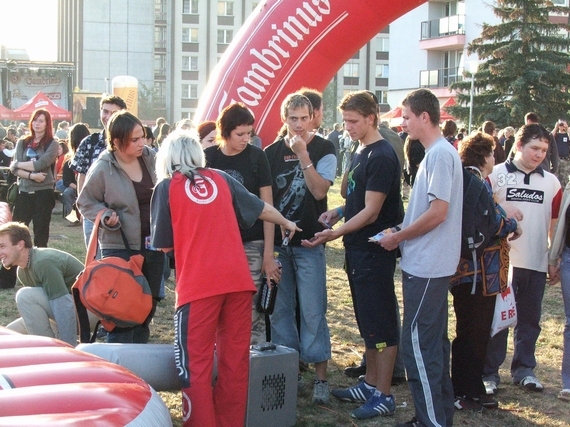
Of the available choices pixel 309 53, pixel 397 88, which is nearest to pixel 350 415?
pixel 309 53

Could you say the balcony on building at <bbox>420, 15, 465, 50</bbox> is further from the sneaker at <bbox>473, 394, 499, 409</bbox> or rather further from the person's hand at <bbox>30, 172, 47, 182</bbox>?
the sneaker at <bbox>473, 394, 499, 409</bbox>

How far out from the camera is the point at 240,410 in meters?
4.04

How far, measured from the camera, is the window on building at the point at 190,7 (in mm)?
70812

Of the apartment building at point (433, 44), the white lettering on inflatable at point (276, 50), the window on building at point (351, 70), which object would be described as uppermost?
the window on building at point (351, 70)

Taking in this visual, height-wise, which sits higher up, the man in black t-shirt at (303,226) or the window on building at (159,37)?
the window on building at (159,37)

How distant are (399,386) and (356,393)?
0.56m

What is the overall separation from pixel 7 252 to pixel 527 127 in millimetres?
3630

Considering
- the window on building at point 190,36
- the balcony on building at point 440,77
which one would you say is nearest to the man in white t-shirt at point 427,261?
the balcony on building at point 440,77

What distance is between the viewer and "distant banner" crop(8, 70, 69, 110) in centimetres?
3569

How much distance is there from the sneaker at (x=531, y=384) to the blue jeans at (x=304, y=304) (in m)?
1.41

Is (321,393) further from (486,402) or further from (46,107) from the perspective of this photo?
(46,107)

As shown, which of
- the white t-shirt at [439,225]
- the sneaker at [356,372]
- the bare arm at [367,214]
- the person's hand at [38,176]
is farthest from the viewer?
the person's hand at [38,176]

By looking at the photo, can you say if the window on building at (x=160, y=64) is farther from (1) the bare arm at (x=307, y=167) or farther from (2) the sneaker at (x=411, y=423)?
(2) the sneaker at (x=411, y=423)

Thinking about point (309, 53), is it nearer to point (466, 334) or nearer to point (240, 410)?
point (466, 334)
